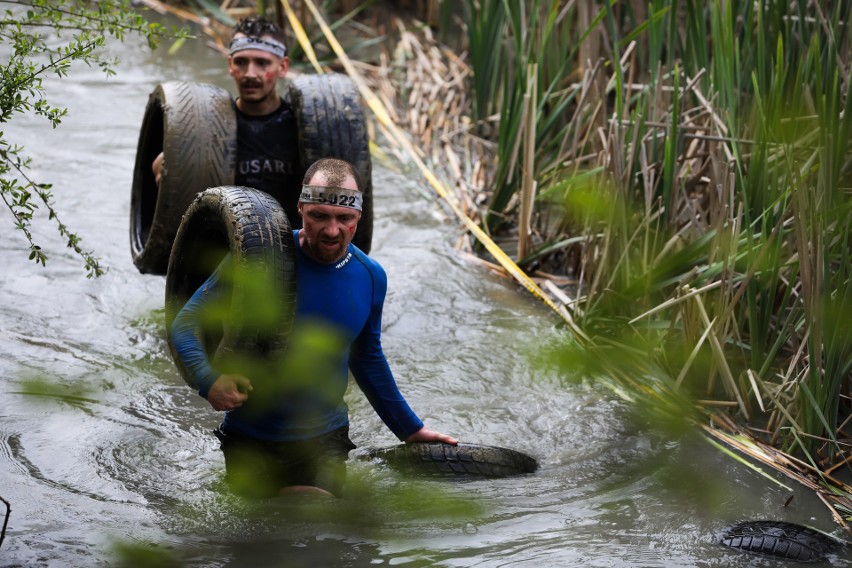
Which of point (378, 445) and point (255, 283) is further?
point (378, 445)

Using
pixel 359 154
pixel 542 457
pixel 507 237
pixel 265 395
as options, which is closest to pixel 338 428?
pixel 265 395

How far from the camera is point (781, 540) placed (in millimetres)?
3697

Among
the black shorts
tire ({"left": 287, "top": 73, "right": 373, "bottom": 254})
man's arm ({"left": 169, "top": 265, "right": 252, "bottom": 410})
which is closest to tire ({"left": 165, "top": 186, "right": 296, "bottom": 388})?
man's arm ({"left": 169, "top": 265, "right": 252, "bottom": 410})

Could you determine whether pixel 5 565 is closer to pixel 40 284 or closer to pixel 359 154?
pixel 359 154

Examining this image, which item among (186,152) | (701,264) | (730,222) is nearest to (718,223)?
(730,222)

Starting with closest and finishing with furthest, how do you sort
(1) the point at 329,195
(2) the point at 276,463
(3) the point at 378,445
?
1. (1) the point at 329,195
2. (2) the point at 276,463
3. (3) the point at 378,445

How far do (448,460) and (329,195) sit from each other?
1197mm

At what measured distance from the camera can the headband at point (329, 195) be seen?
3.63 m

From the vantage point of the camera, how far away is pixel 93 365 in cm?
532

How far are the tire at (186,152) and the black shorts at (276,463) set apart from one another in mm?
1434

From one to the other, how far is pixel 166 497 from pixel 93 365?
151 centimetres

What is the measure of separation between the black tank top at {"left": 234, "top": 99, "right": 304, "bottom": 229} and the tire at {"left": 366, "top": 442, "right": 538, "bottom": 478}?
1.60 m

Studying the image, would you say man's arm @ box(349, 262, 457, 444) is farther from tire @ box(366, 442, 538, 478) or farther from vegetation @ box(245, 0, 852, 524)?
vegetation @ box(245, 0, 852, 524)

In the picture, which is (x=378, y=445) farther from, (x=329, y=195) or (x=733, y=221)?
(x=733, y=221)
